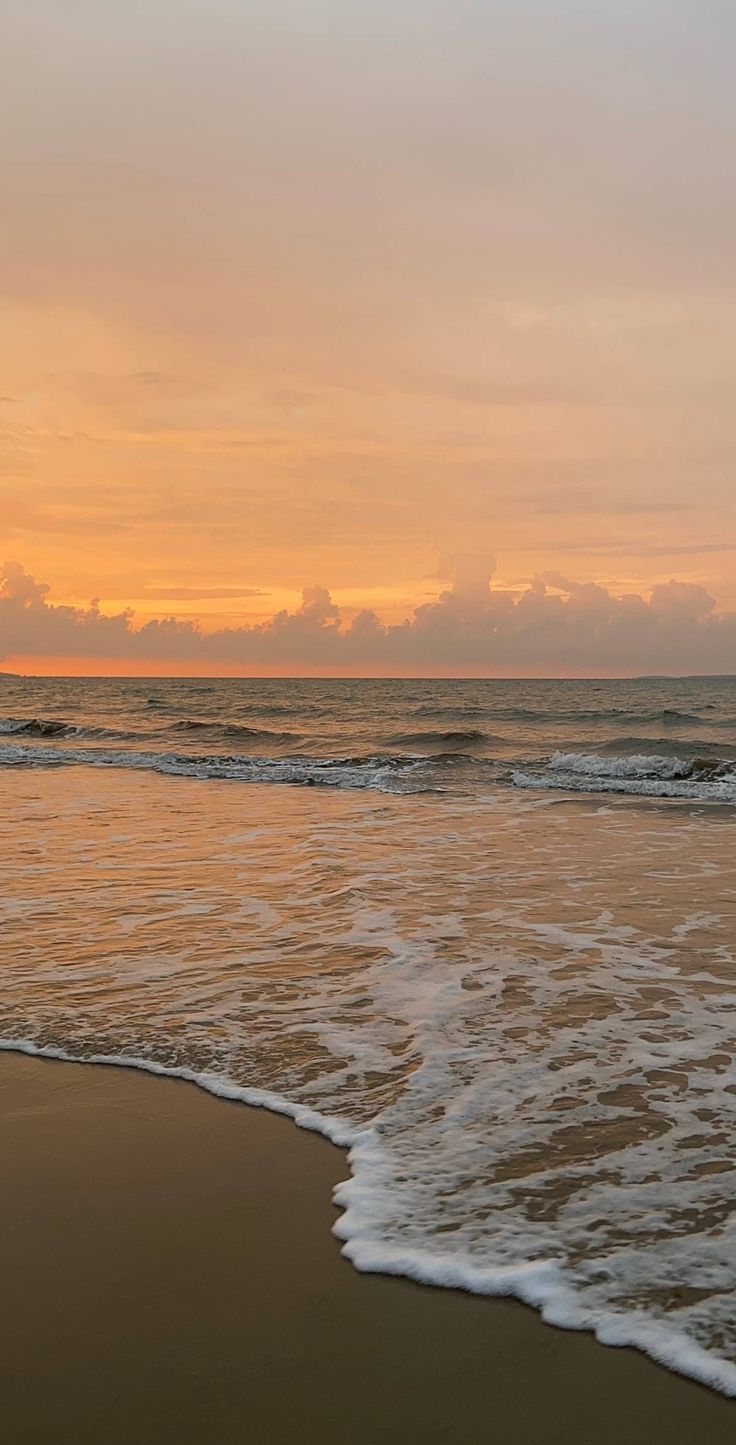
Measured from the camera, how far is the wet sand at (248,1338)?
2539 mm

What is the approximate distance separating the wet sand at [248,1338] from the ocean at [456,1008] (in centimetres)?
14

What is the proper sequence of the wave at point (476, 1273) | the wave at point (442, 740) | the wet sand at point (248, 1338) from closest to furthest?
the wet sand at point (248, 1338) < the wave at point (476, 1273) < the wave at point (442, 740)

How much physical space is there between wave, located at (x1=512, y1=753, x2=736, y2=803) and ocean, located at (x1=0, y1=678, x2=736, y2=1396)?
2.92m

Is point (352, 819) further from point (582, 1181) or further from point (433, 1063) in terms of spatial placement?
point (582, 1181)

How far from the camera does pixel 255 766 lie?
2361cm

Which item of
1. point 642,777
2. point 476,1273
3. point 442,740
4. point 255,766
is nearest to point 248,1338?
point 476,1273

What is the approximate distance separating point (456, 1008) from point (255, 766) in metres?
18.1

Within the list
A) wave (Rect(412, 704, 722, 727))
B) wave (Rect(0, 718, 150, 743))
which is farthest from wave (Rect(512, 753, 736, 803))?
wave (Rect(0, 718, 150, 743))

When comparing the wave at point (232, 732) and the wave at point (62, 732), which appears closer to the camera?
the wave at point (232, 732)

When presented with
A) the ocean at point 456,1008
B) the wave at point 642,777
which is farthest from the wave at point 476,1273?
the wave at point 642,777

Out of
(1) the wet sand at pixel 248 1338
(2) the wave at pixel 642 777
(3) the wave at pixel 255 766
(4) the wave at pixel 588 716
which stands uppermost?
(4) the wave at pixel 588 716

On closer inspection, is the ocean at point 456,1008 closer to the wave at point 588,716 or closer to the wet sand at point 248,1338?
the wet sand at point 248,1338

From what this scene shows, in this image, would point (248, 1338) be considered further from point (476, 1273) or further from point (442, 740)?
point (442, 740)

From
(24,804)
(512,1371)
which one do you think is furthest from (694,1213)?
(24,804)
